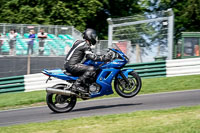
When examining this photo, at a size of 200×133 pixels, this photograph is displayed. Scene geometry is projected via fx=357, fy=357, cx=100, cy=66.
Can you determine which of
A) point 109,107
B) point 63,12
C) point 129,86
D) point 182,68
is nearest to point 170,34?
point 182,68

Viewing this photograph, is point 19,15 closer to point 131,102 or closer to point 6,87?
point 6,87

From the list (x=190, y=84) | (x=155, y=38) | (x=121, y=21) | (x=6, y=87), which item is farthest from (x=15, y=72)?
(x=190, y=84)

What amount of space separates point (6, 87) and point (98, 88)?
6.71 meters

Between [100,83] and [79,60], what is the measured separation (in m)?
0.72

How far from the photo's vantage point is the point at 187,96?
9281 millimetres

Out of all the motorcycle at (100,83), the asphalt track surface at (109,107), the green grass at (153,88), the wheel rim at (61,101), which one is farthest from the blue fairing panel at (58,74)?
the green grass at (153,88)

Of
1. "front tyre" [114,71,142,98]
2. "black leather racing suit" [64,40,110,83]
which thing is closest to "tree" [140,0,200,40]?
"front tyre" [114,71,142,98]

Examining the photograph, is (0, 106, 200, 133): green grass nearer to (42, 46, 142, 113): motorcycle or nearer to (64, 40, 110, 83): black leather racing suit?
(42, 46, 142, 113): motorcycle

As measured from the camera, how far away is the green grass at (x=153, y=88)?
11133mm

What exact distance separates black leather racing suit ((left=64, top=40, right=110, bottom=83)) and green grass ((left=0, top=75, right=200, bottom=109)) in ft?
9.86

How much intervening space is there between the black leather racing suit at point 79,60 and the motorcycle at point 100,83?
0.13 meters

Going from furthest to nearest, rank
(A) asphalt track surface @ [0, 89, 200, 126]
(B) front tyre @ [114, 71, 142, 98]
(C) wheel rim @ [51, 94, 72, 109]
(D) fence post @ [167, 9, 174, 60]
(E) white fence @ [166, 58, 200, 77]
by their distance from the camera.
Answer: (D) fence post @ [167, 9, 174, 60] → (E) white fence @ [166, 58, 200, 77] → (B) front tyre @ [114, 71, 142, 98] → (C) wheel rim @ [51, 94, 72, 109] → (A) asphalt track surface @ [0, 89, 200, 126]

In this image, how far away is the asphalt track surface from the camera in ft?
25.8

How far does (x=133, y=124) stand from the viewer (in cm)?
606
